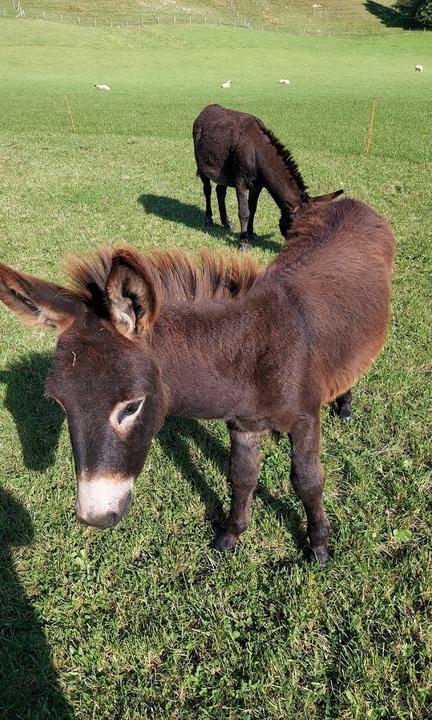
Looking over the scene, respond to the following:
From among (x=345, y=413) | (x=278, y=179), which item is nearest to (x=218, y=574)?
(x=345, y=413)

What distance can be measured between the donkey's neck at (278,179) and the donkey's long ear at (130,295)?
5339 mm

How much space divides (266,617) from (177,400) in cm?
161

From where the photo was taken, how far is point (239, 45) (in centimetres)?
5681

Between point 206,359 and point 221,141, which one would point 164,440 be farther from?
point 221,141

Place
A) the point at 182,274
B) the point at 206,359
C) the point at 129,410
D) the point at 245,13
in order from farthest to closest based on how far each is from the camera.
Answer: the point at 245,13 → the point at 182,274 → the point at 206,359 → the point at 129,410

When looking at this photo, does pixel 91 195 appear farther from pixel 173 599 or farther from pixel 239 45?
pixel 239 45

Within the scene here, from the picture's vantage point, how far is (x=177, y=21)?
6800 cm

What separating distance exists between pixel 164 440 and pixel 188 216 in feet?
24.4

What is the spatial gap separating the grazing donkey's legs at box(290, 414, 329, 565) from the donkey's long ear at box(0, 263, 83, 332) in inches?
59.4

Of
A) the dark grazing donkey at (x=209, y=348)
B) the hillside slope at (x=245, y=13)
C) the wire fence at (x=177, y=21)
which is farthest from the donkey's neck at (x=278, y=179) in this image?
the hillside slope at (x=245, y=13)

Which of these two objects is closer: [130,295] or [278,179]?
[130,295]

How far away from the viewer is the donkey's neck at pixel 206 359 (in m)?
2.40

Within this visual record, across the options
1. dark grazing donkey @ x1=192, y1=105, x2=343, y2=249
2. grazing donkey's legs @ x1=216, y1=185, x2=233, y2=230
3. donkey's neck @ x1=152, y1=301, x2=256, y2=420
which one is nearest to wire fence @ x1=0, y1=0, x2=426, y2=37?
dark grazing donkey @ x1=192, y1=105, x2=343, y2=249

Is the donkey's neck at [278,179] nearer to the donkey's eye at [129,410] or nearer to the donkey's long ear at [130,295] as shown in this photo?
the donkey's long ear at [130,295]
